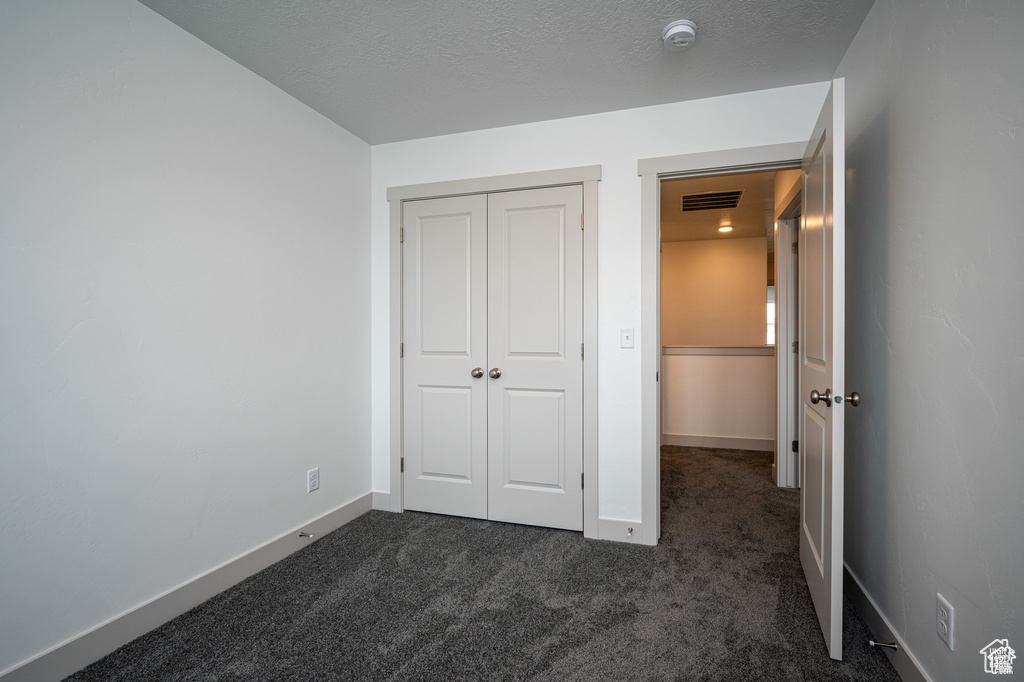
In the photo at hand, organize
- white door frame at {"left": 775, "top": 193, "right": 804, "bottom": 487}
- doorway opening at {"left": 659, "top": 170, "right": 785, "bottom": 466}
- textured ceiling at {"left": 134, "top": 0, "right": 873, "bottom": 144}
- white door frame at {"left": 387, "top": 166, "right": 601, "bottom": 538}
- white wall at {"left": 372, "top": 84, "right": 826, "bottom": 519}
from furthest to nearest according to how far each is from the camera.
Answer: doorway opening at {"left": 659, "top": 170, "right": 785, "bottom": 466} < white door frame at {"left": 775, "top": 193, "right": 804, "bottom": 487} < white door frame at {"left": 387, "top": 166, "right": 601, "bottom": 538} < white wall at {"left": 372, "top": 84, "right": 826, "bottom": 519} < textured ceiling at {"left": 134, "top": 0, "right": 873, "bottom": 144}

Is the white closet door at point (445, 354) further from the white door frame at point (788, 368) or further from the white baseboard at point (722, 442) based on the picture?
the white baseboard at point (722, 442)

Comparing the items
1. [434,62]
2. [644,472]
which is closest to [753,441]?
[644,472]

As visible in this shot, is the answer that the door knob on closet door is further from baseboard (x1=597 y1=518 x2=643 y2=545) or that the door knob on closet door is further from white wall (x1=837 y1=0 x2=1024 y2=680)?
baseboard (x1=597 y1=518 x2=643 y2=545)

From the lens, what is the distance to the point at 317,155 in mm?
2672

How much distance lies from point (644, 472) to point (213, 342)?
7.12ft

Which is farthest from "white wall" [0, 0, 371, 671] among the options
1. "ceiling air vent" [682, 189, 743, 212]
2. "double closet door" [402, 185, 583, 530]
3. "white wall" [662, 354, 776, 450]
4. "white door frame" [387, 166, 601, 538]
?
"white wall" [662, 354, 776, 450]

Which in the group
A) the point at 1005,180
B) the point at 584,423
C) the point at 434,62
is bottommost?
the point at 584,423

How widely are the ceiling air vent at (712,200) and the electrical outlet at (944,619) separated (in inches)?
147

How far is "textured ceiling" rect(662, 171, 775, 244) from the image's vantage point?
160 inches

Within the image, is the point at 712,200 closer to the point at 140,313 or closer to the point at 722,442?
the point at 722,442

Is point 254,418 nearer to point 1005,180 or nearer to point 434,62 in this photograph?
point 434,62

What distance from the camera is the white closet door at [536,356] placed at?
273 centimetres

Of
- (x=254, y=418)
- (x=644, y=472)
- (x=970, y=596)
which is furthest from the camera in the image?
(x=644, y=472)

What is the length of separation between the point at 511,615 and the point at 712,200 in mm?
4159
